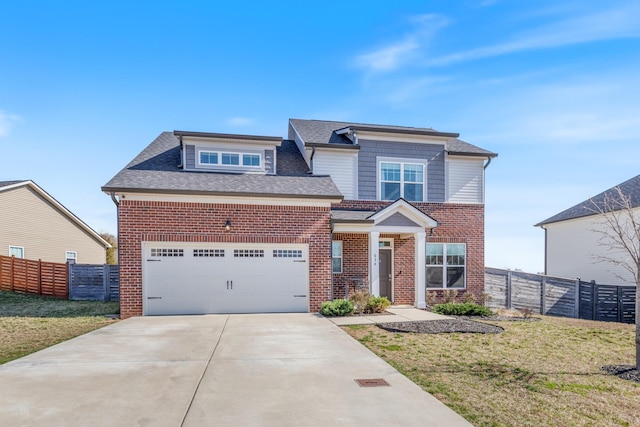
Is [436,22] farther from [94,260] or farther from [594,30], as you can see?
[94,260]

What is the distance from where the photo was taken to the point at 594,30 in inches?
388

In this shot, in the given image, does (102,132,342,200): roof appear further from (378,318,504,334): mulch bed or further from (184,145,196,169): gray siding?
(378,318,504,334): mulch bed

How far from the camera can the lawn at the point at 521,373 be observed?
4.39 meters

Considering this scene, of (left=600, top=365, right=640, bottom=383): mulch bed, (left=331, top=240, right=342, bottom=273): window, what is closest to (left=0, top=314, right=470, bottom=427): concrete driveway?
(left=600, top=365, right=640, bottom=383): mulch bed

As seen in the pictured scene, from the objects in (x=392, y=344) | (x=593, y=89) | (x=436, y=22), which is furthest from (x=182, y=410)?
(x=593, y=89)

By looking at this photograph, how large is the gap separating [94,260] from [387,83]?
23.4 m

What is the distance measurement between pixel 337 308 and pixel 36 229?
18.8 meters

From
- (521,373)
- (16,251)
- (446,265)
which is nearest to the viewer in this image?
(521,373)

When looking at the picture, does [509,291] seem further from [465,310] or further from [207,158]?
[207,158]

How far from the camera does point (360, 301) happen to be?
11.9 metres

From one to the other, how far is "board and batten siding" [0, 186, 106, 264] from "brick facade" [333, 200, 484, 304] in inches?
674

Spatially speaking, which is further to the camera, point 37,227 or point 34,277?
point 37,227

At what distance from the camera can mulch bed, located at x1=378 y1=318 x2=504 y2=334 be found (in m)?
9.25

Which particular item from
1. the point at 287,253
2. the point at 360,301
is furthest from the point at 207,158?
the point at 360,301
